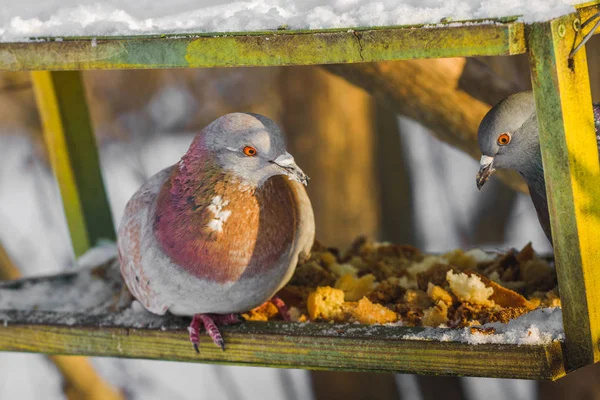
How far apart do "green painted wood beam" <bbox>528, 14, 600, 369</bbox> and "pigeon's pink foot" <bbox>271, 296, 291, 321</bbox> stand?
1.09m

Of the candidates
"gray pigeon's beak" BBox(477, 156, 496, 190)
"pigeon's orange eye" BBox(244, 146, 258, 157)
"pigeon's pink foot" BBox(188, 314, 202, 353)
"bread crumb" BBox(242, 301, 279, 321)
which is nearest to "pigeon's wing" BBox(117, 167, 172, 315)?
"pigeon's pink foot" BBox(188, 314, 202, 353)

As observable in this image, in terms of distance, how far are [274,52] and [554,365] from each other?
117cm

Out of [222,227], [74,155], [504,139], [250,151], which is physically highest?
[74,155]

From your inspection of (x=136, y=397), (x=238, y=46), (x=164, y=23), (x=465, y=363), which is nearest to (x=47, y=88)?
(x=164, y=23)

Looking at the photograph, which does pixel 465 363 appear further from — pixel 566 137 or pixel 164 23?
pixel 164 23

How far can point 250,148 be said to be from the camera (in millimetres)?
2768

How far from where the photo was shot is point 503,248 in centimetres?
378

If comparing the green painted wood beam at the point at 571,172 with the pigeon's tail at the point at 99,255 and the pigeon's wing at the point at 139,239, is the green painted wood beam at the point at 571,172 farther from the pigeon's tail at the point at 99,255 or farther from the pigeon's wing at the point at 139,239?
the pigeon's tail at the point at 99,255

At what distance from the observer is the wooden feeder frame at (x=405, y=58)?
224 cm

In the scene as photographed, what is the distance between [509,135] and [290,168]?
743 mm

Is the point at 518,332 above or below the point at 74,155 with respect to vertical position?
below

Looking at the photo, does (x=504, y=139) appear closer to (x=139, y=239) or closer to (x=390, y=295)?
(x=390, y=295)

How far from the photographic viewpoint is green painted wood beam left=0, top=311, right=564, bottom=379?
250cm

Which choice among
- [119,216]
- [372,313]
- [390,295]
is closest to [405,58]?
[372,313]
